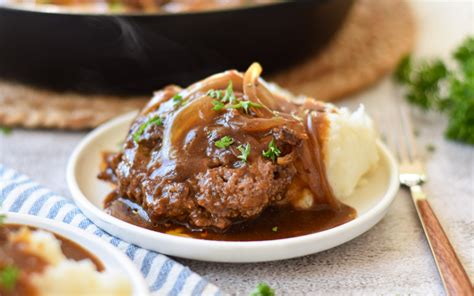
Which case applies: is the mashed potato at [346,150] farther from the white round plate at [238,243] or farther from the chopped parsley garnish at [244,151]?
the chopped parsley garnish at [244,151]

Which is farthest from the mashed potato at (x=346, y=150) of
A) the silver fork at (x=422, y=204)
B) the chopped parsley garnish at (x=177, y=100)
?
the chopped parsley garnish at (x=177, y=100)

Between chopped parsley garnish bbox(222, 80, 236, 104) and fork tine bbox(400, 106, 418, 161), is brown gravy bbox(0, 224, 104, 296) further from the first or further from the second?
fork tine bbox(400, 106, 418, 161)

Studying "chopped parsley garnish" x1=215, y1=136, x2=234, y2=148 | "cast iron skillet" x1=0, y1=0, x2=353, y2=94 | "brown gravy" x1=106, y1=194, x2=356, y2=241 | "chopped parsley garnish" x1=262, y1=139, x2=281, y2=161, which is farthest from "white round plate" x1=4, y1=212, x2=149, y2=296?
"cast iron skillet" x1=0, y1=0, x2=353, y2=94

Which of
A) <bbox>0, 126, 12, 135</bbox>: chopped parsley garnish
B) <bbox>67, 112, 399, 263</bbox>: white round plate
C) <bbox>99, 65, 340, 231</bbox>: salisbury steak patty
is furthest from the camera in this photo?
<bbox>0, 126, 12, 135</bbox>: chopped parsley garnish

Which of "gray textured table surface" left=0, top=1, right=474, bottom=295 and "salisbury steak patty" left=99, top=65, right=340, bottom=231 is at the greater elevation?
"salisbury steak patty" left=99, top=65, right=340, bottom=231

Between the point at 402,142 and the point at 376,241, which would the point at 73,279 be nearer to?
the point at 376,241

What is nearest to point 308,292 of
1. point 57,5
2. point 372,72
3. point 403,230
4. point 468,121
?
point 403,230

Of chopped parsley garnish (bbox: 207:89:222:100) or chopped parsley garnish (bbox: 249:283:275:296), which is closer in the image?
chopped parsley garnish (bbox: 249:283:275:296)
